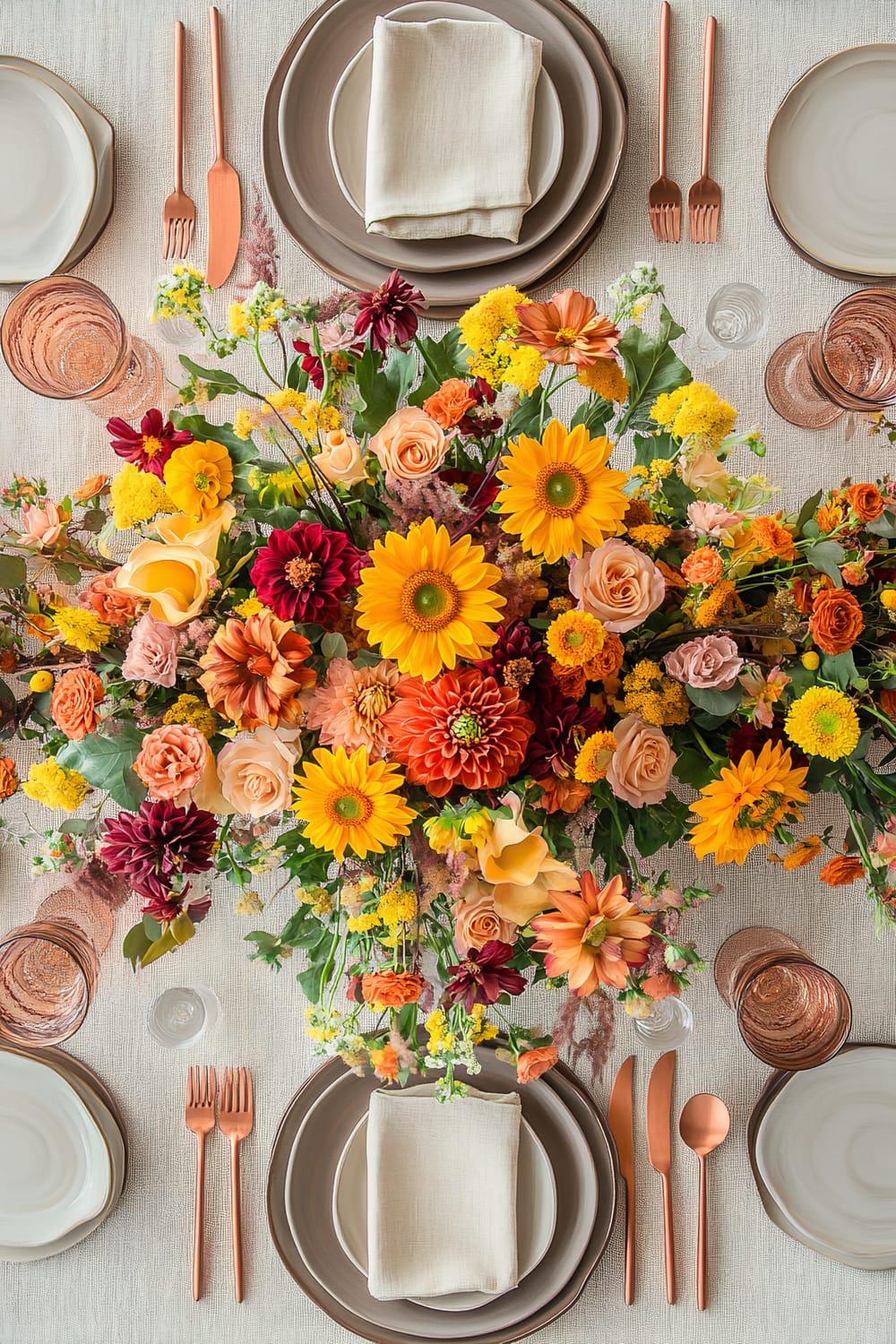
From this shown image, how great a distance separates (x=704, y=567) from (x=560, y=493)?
14 cm

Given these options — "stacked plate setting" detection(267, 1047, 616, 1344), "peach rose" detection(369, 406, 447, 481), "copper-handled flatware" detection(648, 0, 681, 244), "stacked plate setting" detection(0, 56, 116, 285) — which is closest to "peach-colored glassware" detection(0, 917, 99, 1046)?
"stacked plate setting" detection(267, 1047, 616, 1344)

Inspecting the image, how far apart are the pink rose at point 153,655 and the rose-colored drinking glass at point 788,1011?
809 millimetres

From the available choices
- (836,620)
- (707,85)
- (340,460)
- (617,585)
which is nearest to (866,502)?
(836,620)

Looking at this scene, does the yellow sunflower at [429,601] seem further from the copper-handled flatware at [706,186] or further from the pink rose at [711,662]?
the copper-handled flatware at [706,186]

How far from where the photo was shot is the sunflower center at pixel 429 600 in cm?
74

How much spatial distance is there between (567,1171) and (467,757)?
75 cm

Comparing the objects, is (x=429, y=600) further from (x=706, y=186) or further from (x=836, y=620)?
(x=706, y=186)

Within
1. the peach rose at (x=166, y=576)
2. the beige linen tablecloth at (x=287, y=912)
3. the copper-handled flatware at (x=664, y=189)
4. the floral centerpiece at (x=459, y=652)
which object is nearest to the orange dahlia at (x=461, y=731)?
the floral centerpiece at (x=459, y=652)

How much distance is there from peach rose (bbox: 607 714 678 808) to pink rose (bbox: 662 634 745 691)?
6cm

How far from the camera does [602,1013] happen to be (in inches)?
45.7

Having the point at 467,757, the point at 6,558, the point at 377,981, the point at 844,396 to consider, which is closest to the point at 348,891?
the point at 377,981

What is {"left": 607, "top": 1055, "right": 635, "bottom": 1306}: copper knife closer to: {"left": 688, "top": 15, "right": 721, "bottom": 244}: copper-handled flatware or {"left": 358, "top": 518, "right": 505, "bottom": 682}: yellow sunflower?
{"left": 358, "top": 518, "right": 505, "bottom": 682}: yellow sunflower

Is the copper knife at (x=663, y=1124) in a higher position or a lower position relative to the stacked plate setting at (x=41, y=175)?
lower

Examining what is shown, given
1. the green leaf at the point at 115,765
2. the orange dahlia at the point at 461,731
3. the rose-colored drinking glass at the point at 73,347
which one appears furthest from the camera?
the rose-colored drinking glass at the point at 73,347
